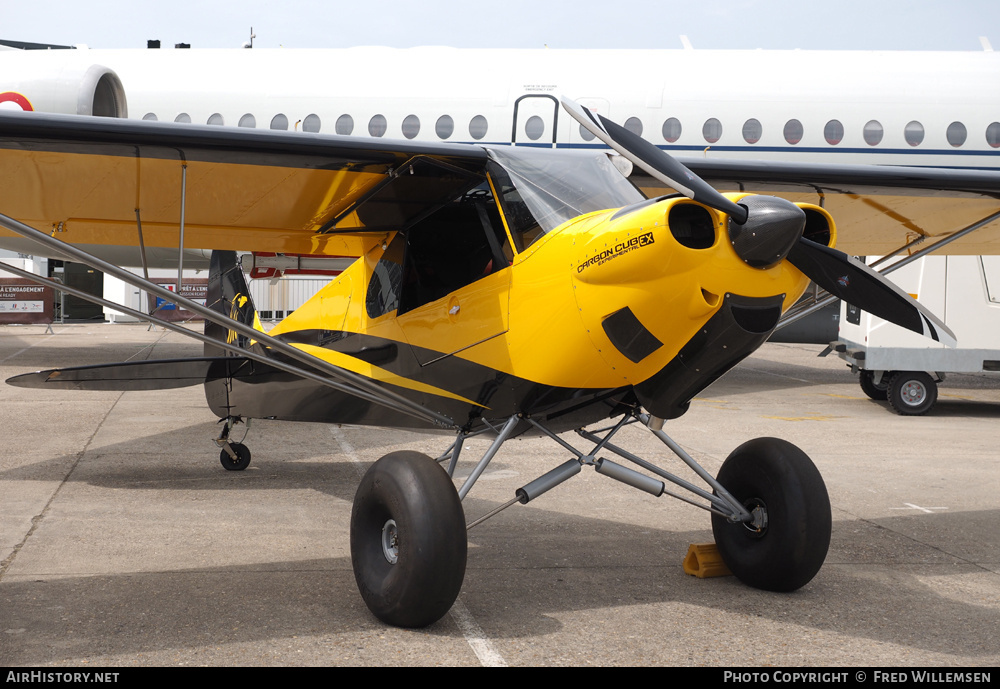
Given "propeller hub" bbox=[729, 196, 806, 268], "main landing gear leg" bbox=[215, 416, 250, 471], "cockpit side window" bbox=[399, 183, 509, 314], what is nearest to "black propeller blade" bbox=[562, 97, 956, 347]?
"propeller hub" bbox=[729, 196, 806, 268]

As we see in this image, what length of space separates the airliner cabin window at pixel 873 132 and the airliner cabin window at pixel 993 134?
157 cm

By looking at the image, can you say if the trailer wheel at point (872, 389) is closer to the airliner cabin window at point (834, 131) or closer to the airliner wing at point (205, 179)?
the airliner cabin window at point (834, 131)

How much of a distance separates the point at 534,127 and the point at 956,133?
6.30 m

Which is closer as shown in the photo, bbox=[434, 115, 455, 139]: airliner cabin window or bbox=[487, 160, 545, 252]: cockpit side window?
bbox=[487, 160, 545, 252]: cockpit side window

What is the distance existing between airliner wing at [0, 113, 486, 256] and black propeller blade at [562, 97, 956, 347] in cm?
108

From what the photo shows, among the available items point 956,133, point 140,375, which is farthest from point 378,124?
point 956,133

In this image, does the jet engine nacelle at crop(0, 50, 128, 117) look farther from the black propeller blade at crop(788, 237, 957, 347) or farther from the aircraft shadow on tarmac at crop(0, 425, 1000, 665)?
the black propeller blade at crop(788, 237, 957, 347)

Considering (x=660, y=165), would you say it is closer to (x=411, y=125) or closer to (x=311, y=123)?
(x=411, y=125)

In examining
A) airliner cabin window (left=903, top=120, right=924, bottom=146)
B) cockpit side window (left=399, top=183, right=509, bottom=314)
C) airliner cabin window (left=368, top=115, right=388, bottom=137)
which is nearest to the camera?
cockpit side window (left=399, top=183, right=509, bottom=314)

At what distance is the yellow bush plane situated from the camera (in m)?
3.56

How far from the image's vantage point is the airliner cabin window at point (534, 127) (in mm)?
13438

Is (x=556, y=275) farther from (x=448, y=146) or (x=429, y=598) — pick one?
(x=429, y=598)

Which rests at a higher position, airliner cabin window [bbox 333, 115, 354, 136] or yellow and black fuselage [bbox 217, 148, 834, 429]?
airliner cabin window [bbox 333, 115, 354, 136]

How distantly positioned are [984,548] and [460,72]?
415 inches
